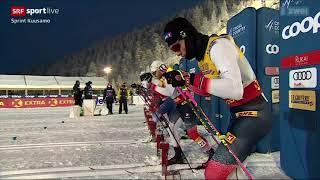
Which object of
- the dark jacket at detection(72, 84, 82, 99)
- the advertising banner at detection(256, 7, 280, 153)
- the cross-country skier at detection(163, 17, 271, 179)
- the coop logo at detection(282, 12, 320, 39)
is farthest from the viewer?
the dark jacket at detection(72, 84, 82, 99)

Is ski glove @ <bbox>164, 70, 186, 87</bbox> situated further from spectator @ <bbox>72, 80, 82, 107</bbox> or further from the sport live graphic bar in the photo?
the sport live graphic bar

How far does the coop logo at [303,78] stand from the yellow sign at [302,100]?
0.29 feet

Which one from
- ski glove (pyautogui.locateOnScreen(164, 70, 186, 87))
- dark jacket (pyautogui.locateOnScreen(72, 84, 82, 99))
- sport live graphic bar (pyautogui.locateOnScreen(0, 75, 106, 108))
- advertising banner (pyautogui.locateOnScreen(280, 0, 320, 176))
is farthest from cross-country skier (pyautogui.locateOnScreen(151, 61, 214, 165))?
sport live graphic bar (pyautogui.locateOnScreen(0, 75, 106, 108))

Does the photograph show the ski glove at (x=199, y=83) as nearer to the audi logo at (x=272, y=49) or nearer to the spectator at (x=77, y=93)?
the audi logo at (x=272, y=49)

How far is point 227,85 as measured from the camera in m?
2.71

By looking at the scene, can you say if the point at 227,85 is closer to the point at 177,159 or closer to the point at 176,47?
the point at 176,47

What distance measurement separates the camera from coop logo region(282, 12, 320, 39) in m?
4.32

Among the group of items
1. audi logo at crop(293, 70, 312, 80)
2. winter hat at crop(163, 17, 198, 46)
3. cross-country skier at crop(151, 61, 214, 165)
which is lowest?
cross-country skier at crop(151, 61, 214, 165)

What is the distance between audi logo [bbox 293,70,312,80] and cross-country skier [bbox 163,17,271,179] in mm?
1713

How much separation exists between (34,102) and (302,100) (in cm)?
3169

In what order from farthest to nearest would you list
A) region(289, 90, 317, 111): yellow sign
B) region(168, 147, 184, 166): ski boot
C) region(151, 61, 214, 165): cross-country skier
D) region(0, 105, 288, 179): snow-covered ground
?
1. region(168, 147, 184, 166): ski boot
2. region(151, 61, 214, 165): cross-country skier
3. region(0, 105, 288, 179): snow-covered ground
4. region(289, 90, 317, 111): yellow sign

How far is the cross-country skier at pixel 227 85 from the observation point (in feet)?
9.04

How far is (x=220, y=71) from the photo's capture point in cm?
280

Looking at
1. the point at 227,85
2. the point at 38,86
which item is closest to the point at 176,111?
the point at 227,85
